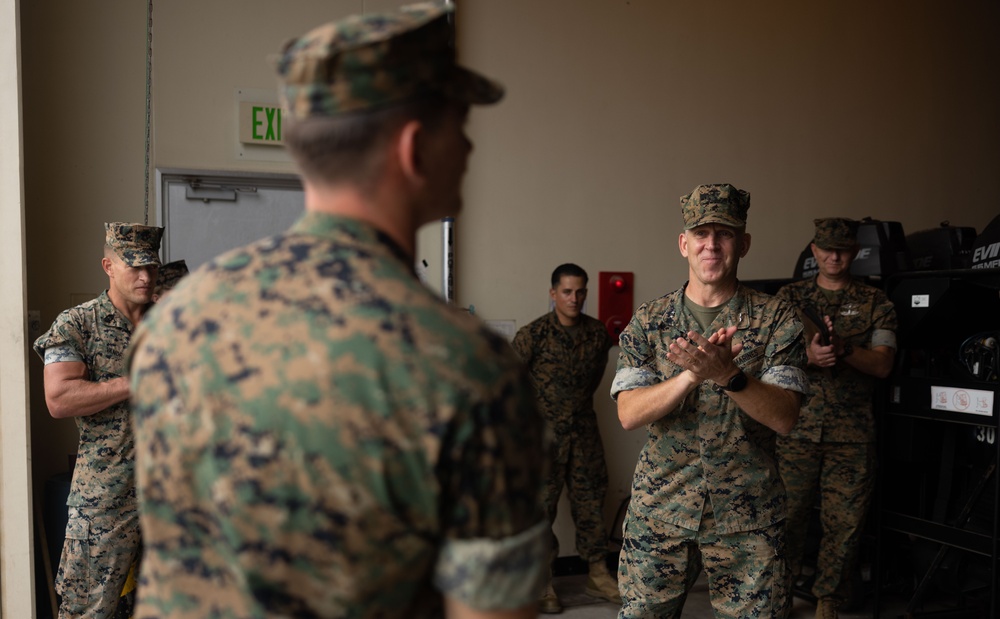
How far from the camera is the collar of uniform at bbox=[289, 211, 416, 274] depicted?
35.9 inches

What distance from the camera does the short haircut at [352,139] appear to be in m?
0.90

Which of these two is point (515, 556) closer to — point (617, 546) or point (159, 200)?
point (159, 200)

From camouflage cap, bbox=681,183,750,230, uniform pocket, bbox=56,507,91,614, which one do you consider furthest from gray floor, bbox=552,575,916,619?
camouflage cap, bbox=681,183,750,230

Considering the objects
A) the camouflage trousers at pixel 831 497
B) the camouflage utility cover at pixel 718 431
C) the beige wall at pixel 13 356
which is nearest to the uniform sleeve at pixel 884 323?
the camouflage trousers at pixel 831 497

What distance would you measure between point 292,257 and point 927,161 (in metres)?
6.18

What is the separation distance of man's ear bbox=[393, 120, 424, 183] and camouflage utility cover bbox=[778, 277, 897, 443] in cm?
361

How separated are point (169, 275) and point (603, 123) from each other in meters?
2.67

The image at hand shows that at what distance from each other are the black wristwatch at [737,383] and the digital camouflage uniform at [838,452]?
78.3 inches

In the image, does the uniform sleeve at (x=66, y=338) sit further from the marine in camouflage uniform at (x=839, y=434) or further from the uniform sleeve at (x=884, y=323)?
the uniform sleeve at (x=884, y=323)

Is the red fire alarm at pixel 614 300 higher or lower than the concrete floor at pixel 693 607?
higher

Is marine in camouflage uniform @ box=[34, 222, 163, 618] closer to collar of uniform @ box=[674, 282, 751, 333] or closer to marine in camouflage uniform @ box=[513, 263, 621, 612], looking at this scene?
collar of uniform @ box=[674, 282, 751, 333]

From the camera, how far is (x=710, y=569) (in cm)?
242

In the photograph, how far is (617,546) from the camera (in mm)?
5086

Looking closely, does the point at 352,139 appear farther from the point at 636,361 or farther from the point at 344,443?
the point at 636,361
